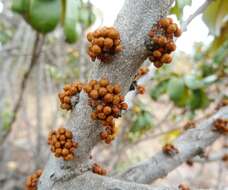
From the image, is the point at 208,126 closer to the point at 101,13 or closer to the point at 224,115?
the point at 224,115

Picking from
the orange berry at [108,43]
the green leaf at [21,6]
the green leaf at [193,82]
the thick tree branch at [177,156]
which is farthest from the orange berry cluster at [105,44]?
the green leaf at [193,82]

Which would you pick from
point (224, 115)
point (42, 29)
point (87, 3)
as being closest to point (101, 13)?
point (87, 3)

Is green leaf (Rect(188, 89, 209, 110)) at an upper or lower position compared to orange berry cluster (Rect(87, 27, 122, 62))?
upper

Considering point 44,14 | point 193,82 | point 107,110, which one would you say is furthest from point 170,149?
point 193,82

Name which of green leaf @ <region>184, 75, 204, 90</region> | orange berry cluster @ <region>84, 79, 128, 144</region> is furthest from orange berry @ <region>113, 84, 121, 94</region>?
green leaf @ <region>184, 75, 204, 90</region>

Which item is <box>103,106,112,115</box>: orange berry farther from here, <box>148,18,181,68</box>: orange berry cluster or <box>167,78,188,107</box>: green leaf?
<box>167,78,188,107</box>: green leaf

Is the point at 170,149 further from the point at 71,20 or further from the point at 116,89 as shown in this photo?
the point at 71,20
